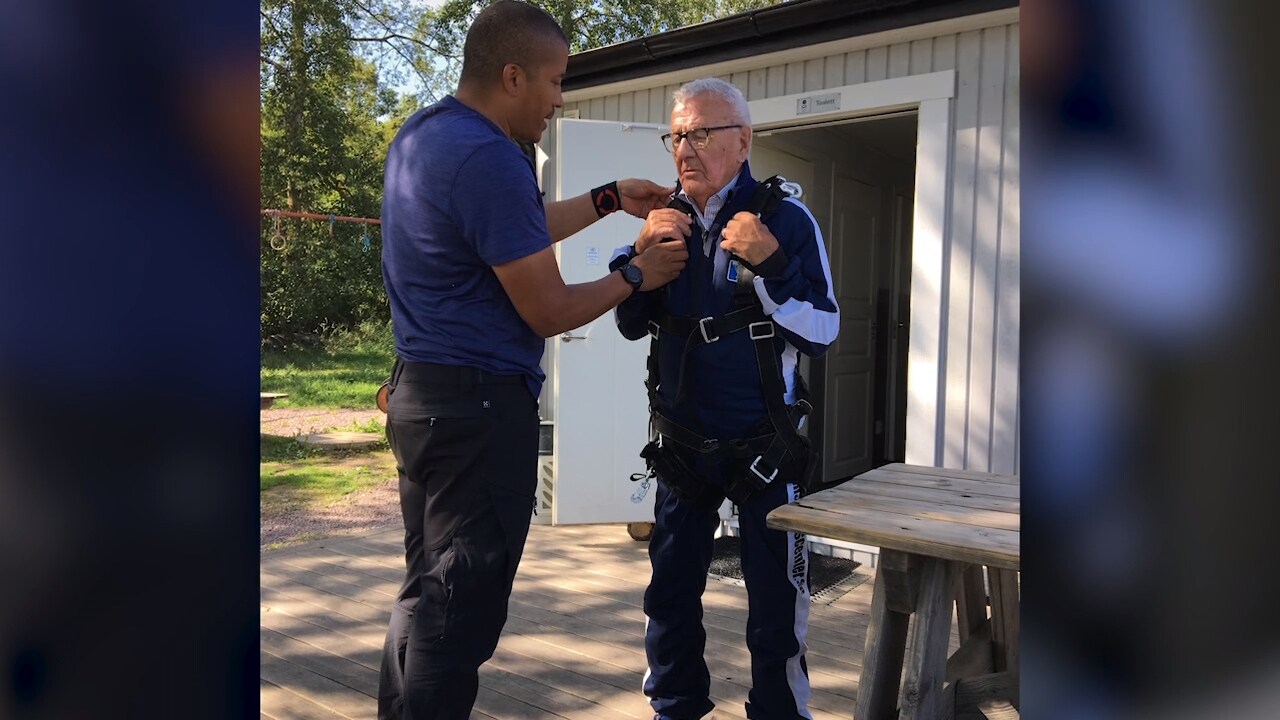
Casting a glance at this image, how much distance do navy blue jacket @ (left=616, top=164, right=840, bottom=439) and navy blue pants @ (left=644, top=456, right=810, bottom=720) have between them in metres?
0.19

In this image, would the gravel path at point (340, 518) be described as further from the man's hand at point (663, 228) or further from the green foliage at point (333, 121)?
the green foliage at point (333, 121)

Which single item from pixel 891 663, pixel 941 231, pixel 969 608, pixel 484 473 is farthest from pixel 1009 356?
pixel 484 473

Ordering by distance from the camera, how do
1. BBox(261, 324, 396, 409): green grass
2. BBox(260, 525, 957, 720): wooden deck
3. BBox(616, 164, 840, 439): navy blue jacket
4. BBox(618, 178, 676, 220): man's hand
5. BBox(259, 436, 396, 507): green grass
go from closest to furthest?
BBox(616, 164, 840, 439): navy blue jacket < BBox(618, 178, 676, 220): man's hand < BBox(260, 525, 957, 720): wooden deck < BBox(259, 436, 396, 507): green grass < BBox(261, 324, 396, 409): green grass

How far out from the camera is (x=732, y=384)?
251 cm

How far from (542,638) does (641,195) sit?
195 cm

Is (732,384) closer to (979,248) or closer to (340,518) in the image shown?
(979,248)

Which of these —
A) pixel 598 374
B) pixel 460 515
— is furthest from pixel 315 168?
pixel 460 515

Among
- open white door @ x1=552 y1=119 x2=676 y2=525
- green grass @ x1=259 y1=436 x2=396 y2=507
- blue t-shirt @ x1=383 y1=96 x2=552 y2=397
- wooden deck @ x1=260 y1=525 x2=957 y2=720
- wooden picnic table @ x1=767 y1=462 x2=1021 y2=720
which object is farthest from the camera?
green grass @ x1=259 y1=436 x2=396 y2=507

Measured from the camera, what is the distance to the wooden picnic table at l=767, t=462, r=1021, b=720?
2014mm

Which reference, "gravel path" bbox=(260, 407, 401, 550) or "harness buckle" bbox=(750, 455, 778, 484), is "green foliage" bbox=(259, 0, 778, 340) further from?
"harness buckle" bbox=(750, 455, 778, 484)

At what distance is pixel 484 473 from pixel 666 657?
3.31 ft

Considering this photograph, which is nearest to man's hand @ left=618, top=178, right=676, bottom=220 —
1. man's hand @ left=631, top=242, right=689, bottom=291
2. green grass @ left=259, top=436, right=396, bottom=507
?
man's hand @ left=631, top=242, right=689, bottom=291

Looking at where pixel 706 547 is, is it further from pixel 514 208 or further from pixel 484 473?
pixel 514 208

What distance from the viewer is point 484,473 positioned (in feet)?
6.52
